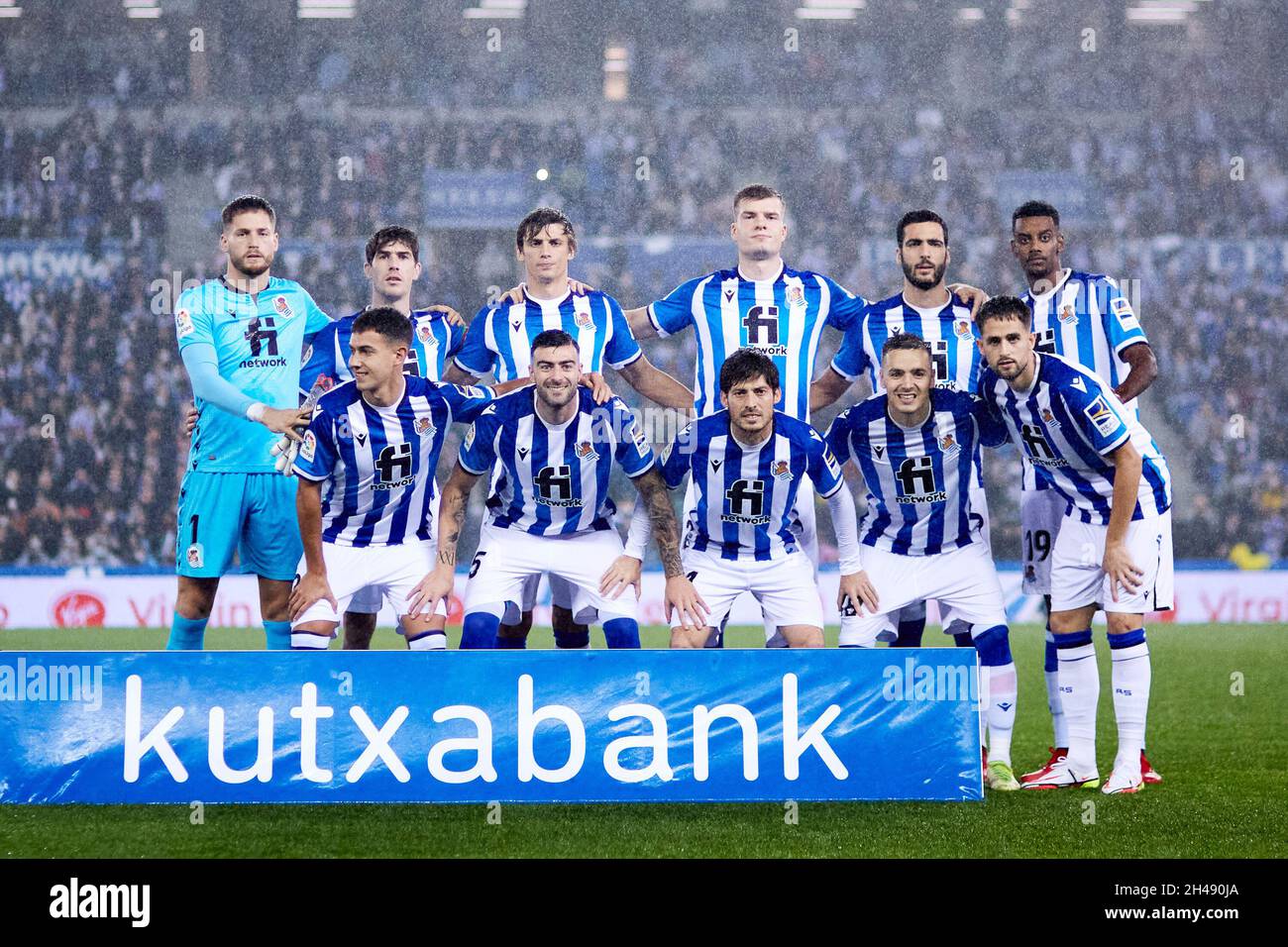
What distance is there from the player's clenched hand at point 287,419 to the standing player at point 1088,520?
2386 millimetres

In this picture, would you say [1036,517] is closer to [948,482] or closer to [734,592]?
[948,482]

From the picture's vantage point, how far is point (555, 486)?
523 cm

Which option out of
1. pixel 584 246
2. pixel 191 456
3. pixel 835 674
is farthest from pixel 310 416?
pixel 584 246

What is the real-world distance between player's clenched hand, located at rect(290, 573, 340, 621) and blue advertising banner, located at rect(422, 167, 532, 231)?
6.90m

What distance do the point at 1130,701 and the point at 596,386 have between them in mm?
2149

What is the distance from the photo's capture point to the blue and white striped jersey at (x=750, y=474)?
513 cm

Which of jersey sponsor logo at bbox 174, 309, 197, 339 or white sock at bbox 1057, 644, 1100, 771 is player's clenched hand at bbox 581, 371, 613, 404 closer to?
jersey sponsor logo at bbox 174, 309, 197, 339

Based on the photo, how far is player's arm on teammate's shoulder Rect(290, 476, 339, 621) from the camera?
5008 mm

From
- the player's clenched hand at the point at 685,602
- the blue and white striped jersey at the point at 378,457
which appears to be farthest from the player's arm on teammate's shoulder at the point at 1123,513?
the blue and white striped jersey at the point at 378,457

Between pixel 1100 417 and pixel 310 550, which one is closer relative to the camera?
pixel 1100 417

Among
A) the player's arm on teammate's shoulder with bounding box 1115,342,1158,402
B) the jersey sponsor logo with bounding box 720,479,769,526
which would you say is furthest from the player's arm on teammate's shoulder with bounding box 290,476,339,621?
the player's arm on teammate's shoulder with bounding box 1115,342,1158,402

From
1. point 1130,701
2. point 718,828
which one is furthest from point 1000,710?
point 718,828

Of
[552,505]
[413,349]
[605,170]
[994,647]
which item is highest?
[605,170]

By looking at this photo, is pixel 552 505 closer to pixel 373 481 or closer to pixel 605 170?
pixel 373 481
